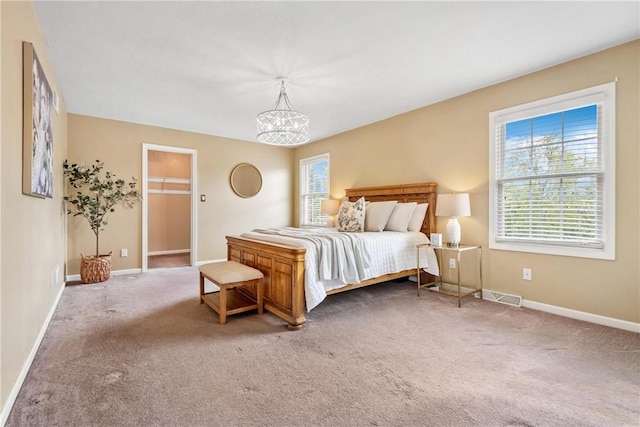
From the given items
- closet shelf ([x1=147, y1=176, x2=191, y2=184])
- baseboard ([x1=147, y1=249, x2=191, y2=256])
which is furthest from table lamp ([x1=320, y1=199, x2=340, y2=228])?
baseboard ([x1=147, y1=249, x2=191, y2=256])

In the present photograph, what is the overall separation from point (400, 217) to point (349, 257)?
4.34 feet

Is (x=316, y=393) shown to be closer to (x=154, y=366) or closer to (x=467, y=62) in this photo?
(x=154, y=366)

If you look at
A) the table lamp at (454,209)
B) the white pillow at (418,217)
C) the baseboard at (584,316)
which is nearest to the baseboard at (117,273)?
the white pillow at (418,217)

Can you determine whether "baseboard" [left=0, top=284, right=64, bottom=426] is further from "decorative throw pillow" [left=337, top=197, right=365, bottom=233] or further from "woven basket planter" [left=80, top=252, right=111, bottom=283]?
"decorative throw pillow" [left=337, top=197, right=365, bottom=233]

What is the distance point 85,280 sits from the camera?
409cm

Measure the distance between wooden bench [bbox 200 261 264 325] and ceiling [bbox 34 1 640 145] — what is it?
6.48ft

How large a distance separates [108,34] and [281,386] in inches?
116

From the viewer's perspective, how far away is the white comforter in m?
2.71

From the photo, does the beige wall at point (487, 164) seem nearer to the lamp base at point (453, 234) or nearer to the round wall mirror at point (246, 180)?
the lamp base at point (453, 234)

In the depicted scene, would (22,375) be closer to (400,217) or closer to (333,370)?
(333,370)

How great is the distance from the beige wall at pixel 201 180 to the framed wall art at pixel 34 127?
230 centimetres

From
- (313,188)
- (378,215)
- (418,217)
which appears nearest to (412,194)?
(418,217)

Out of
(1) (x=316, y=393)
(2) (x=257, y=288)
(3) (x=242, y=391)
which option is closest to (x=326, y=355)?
(1) (x=316, y=393)

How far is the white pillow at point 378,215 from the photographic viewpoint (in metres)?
3.95
